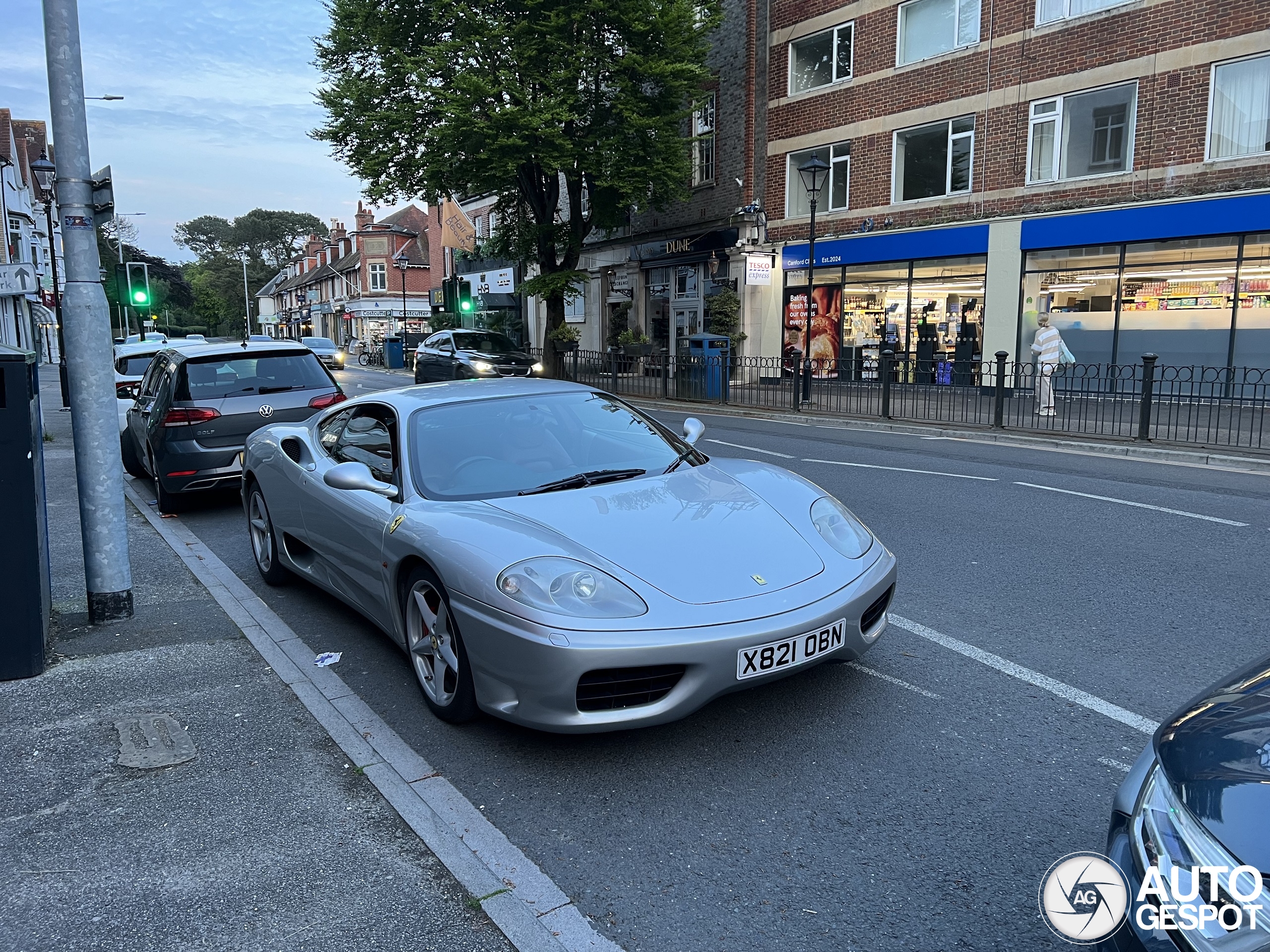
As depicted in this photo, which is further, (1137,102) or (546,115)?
(546,115)

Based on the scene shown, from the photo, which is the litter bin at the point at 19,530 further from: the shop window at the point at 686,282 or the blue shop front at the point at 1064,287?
the shop window at the point at 686,282

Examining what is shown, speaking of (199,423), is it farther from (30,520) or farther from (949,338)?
(949,338)

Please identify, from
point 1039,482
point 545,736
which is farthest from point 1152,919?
point 1039,482

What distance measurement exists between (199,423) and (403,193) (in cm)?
1792

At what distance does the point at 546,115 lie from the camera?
20969mm

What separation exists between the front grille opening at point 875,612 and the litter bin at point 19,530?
380cm

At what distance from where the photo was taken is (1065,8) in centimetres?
1861

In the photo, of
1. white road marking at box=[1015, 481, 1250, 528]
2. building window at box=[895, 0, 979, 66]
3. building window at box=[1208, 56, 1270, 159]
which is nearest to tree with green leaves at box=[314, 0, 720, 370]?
building window at box=[895, 0, 979, 66]

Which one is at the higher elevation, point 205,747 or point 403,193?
point 403,193

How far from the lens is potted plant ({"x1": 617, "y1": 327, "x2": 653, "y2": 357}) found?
26562mm

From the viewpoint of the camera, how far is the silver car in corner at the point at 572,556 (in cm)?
330

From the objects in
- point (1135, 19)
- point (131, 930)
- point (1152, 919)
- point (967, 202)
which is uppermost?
point (1135, 19)

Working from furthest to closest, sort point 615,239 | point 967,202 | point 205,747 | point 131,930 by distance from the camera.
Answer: point 615,239 → point 967,202 → point 205,747 → point 131,930

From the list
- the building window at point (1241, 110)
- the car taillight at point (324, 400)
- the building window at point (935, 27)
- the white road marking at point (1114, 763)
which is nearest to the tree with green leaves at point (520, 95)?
the building window at point (935, 27)
